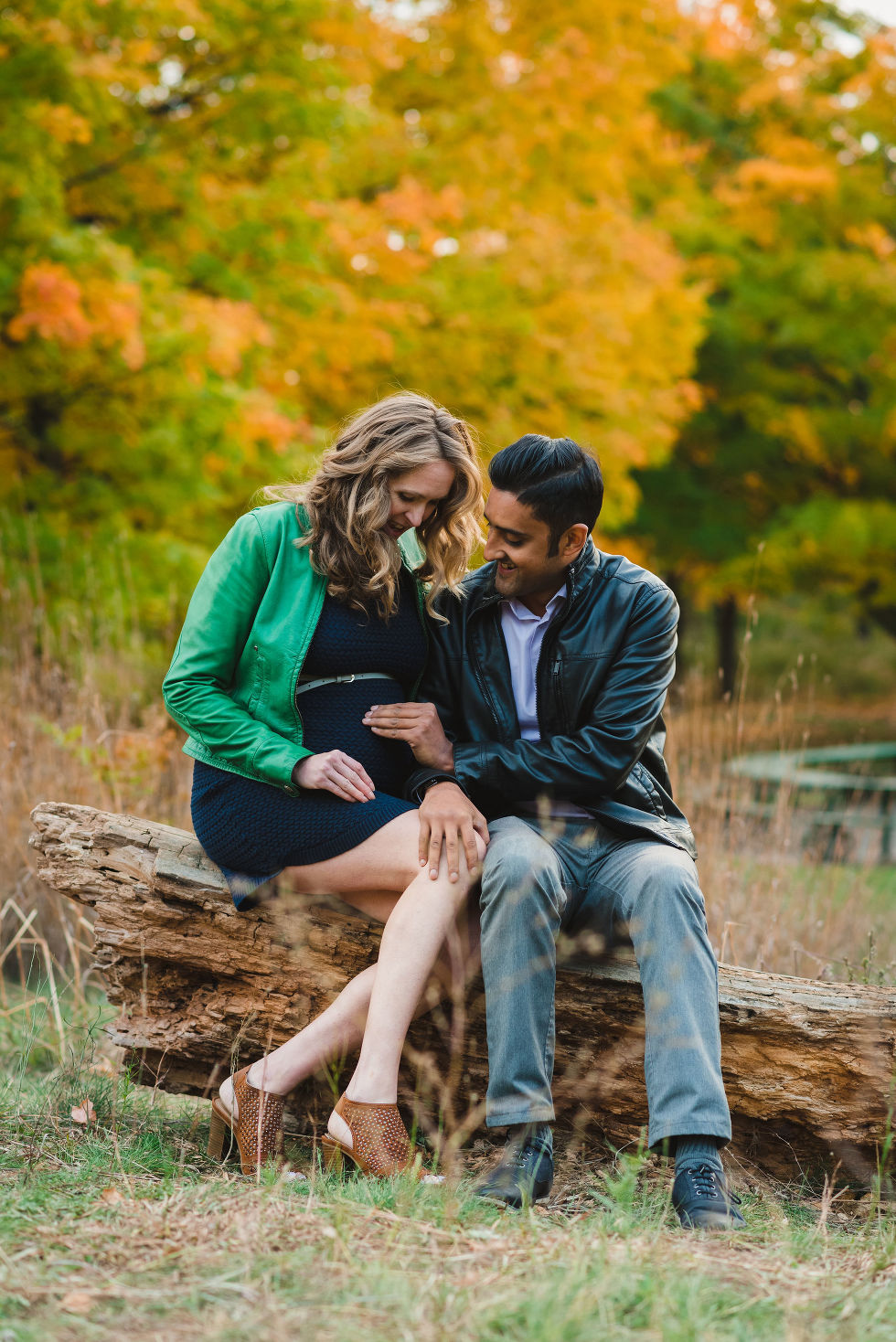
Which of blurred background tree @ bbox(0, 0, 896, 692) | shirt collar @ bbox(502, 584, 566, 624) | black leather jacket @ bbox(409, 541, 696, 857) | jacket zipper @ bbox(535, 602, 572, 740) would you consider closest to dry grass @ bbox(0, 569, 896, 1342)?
black leather jacket @ bbox(409, 541, 696, 857)

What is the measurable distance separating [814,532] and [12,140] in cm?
1027

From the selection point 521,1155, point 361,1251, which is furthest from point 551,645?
point 361,1251

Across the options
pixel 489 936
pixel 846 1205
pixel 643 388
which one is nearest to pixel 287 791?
pixel 489 936

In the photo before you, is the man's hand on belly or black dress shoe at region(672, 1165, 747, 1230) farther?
the man's hand on belly

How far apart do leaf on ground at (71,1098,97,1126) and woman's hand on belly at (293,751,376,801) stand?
95 cm

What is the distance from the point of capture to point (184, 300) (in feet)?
20.0

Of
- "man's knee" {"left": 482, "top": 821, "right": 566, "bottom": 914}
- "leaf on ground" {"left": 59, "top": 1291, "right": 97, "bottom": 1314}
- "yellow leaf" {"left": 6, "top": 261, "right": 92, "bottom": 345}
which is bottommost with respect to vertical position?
"leaf on ground" {"left": 59, "top": 1291, "right": 97, "bottom": 1314}

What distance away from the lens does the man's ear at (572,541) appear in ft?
9.70

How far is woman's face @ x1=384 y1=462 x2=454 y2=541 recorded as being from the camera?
2898 mm

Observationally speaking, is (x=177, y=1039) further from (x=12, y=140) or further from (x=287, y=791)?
(x=12, y=140)

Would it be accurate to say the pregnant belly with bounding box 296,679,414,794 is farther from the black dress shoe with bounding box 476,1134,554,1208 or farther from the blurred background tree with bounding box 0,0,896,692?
the blurred background tree with bounding box 0,0,896,692

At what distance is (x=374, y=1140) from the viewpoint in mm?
2482

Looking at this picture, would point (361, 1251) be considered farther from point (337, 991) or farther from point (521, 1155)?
point (337, 991)

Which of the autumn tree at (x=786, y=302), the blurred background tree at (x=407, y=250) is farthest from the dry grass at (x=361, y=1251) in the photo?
the autumn tree at (x=786, y=302)
